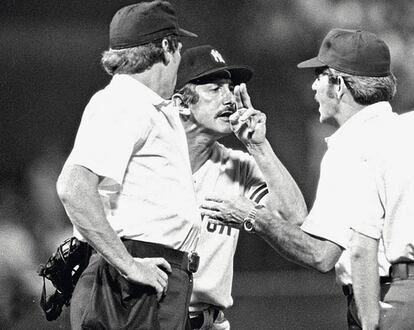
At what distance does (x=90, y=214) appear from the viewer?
2.45 meters

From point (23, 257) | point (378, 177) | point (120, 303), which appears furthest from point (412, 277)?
point (23, 257)

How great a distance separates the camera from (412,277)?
2.60 m

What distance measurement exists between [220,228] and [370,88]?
84 cm

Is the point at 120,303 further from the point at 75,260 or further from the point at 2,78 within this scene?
the point at 2,78

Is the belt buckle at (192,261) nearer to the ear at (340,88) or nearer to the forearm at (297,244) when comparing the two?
the forearm at (297,244)

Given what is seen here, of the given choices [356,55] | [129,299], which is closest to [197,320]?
[129,299]

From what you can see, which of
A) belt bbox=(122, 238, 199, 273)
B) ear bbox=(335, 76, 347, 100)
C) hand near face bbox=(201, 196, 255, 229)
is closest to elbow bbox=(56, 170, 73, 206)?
belt bbox=(122, 238, 199, 273)

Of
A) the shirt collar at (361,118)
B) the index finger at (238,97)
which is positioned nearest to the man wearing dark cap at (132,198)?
the shirt collar at (361,118)

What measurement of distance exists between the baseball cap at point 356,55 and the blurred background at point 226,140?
1942 mm

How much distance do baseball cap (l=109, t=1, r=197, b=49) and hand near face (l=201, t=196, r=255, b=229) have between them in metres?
0.63

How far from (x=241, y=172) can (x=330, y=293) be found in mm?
1724

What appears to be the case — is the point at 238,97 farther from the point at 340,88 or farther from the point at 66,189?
the point at 66,189

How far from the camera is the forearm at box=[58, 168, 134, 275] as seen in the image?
2449 mm

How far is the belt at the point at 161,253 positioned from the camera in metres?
2.59
